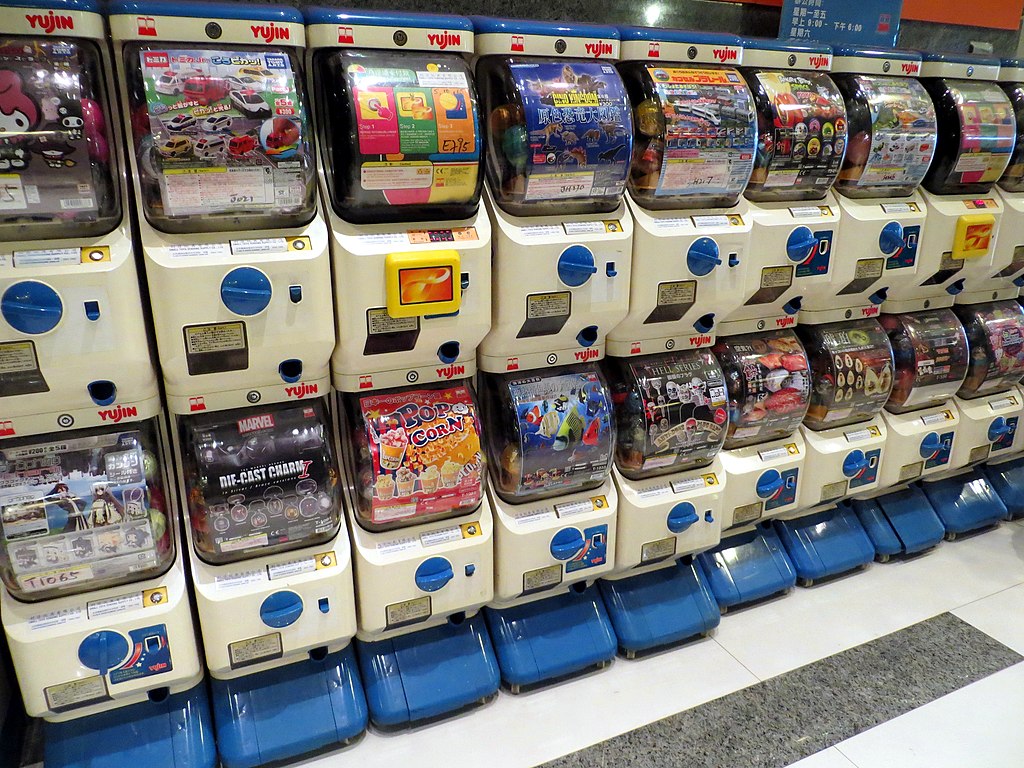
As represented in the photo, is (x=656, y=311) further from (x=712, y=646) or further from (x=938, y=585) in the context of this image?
(x=938, y=585)

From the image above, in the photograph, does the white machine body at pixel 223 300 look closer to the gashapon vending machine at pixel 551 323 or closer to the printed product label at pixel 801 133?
the gashapon vending machine at pixel 551 323

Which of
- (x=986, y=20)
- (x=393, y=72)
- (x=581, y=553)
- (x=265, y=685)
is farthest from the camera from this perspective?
(x=986, y=20)

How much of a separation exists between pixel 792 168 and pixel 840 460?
107cm

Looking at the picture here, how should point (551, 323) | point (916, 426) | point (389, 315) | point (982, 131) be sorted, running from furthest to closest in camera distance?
point (916, 426) → point (982, 131) → point (551, 323) → point (389, 315)

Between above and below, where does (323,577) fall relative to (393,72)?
below

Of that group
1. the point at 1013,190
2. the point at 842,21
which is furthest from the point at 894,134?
the point at 1013,190

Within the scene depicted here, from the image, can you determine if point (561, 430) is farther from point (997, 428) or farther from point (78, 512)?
point (997, 428)

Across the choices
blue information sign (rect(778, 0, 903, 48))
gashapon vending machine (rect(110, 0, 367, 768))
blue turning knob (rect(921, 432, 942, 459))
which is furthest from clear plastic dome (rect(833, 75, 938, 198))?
gashapon vending machine (rect(110, 0, 367, 768))

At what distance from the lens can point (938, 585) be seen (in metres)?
2.81

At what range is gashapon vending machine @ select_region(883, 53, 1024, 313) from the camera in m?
2.46

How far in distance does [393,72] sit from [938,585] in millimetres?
2641

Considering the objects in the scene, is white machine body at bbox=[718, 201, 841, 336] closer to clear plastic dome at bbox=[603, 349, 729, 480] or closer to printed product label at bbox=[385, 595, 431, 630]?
clear plastic dome at bbox=[603, 349, 729, 480]

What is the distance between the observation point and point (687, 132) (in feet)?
6.40

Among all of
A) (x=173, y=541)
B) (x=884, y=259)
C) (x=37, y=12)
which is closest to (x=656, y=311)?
(x=884, y=259)
